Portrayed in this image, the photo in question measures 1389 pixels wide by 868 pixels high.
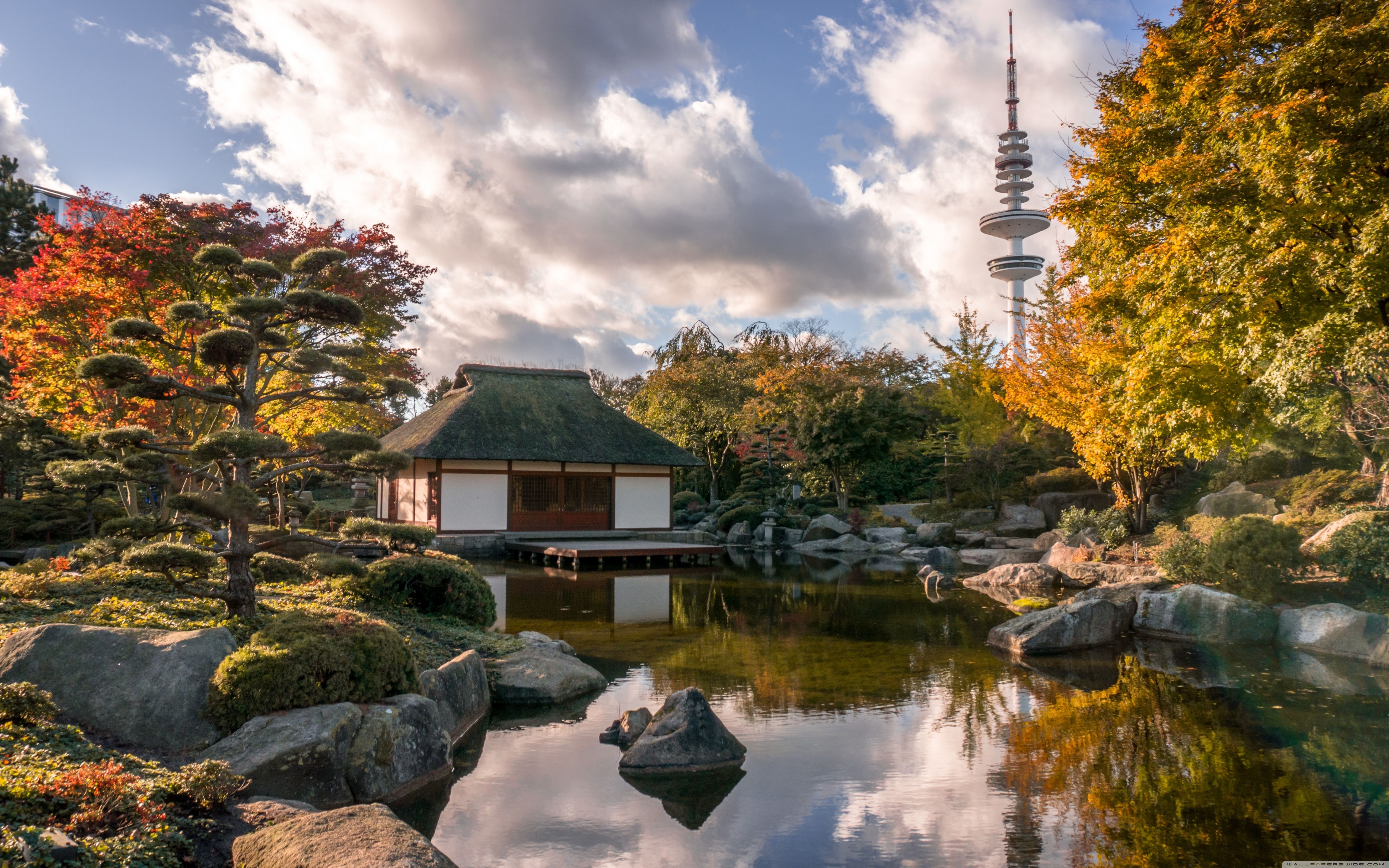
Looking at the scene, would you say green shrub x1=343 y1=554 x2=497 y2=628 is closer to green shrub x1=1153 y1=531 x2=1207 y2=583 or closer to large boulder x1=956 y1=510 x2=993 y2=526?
green shrub x1=1153 y1=531 x2=1207 y2=583

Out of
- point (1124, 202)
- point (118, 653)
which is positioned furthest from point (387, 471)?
point (1124, 202)

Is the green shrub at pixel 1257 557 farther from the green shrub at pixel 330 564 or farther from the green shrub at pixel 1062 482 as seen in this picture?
the green shrub at pixel 1062 482

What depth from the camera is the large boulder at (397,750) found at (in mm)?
5121

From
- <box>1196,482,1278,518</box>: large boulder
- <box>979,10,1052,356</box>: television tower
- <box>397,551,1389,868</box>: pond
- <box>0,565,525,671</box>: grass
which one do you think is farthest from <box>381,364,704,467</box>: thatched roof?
<box>979,10,1052,356</box>: television tower

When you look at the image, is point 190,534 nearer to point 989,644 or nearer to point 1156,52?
point 989,644

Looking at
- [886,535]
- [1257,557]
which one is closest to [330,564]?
[1257,557]

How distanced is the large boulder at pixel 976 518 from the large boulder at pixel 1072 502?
5.82 feet

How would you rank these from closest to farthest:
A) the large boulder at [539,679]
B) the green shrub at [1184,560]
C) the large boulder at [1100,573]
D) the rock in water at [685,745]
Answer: the rock in water at [685,745]
the large boulder at [539,679]
the green shrub at [1184,560]
the large boulder at [1100,573]

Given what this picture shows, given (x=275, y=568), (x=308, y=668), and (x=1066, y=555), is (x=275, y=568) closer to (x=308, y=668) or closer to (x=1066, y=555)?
(x=308, y=668)

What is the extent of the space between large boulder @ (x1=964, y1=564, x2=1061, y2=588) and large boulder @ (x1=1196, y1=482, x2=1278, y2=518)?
170 inches

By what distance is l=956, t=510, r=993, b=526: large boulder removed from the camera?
24094 mm

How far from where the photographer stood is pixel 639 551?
63.2 feet

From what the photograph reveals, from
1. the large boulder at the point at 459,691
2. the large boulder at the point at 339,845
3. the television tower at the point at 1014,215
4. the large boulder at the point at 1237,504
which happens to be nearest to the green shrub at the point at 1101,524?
the large boulder at the point at 1237,504

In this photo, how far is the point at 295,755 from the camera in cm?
A: 483
